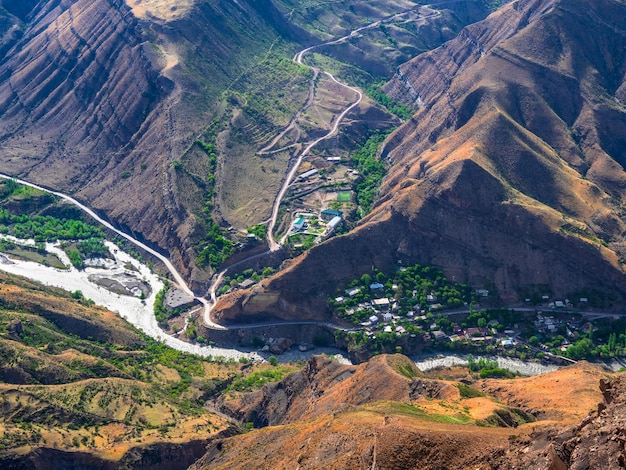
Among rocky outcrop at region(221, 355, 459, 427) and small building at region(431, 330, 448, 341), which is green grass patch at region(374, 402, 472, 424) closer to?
rocky outcrop at region(221, 355, 459, 427)

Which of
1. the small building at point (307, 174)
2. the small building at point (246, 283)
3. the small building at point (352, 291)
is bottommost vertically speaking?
the small building at point (246, 283)

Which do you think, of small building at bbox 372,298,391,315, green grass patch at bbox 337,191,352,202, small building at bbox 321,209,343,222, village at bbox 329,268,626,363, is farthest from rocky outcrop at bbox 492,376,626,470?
green grass patch at bbox 337,191,352,202

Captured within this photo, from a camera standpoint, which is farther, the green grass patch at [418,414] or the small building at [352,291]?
the small building at [352,291]

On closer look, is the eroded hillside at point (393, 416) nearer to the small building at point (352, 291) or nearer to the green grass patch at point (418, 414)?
the green grass patch at point (418, 414)

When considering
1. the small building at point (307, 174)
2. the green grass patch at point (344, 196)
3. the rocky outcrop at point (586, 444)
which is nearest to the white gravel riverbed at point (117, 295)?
the small building at point (307, 174)

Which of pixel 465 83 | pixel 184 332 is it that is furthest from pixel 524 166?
pixel 184 332

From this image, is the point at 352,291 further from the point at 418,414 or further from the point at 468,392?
the point at 418,414
